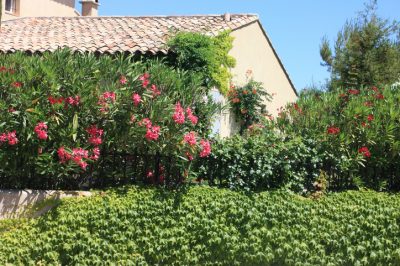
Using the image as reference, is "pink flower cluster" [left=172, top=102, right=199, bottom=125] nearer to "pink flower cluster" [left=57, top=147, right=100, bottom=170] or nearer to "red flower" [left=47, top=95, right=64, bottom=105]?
"pink flower cluster" [left=57, top=147, right=100, bottom=170]

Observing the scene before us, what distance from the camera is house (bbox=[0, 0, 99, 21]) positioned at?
1030 inches

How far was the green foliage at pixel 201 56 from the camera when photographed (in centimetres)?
1551

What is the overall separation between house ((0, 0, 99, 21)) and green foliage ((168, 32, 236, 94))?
39.0ft

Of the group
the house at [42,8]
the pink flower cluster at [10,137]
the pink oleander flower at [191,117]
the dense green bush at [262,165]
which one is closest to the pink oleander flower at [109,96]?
the pink oleander flower at [191,117]

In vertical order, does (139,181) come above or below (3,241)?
above

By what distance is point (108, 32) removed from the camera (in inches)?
751

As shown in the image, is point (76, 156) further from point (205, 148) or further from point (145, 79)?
point (205, 148)

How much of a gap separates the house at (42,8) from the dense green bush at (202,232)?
18.3 metres

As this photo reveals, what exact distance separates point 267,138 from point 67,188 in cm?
342

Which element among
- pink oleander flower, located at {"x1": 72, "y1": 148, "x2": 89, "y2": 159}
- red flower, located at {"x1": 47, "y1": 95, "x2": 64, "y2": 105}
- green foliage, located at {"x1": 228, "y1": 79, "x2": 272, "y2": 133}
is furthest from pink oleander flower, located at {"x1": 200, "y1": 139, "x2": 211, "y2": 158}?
green foliage, located at {"x1": 228, "y1": 79, "x2": 272, "y2": 133}

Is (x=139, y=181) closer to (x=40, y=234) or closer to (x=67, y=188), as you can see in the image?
(x=67, y=188)

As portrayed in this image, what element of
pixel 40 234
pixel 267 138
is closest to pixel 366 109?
pixel 267 138

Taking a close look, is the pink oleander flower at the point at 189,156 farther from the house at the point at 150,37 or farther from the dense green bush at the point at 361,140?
the house at the point at 150,37

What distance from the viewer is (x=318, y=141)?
9969 millimetres
